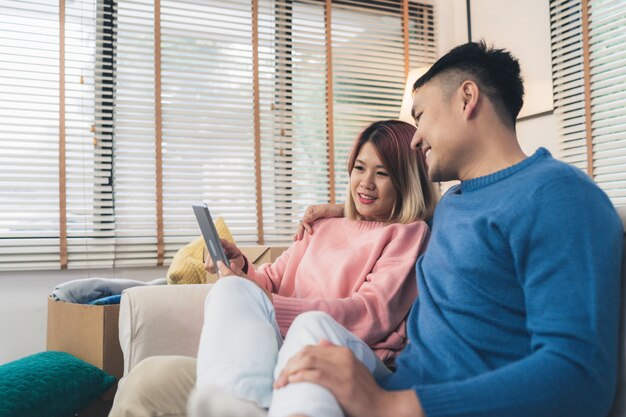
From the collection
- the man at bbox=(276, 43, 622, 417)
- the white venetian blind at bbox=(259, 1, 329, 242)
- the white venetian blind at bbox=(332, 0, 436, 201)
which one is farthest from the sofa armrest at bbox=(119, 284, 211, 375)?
the white venetian blind at bbox=(332, 0, 436, 201)

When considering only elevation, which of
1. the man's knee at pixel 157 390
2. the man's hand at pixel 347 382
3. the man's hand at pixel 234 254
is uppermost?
the man's hand at pixel 234 254

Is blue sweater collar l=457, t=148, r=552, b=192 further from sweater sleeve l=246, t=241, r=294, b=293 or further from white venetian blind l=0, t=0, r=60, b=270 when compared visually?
white venetian blind l=0, t=0, r=60, b=270

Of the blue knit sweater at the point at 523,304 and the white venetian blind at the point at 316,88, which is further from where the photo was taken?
the white venetian blind at the point at 316,88

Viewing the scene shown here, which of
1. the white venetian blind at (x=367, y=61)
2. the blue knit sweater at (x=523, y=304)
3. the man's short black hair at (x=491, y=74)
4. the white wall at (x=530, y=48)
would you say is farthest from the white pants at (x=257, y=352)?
the white venetian blind at (x=367, y=61)

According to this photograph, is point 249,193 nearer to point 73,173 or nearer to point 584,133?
point 73,173

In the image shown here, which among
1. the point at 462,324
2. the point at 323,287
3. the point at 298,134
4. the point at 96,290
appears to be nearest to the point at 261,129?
the point at 298,134

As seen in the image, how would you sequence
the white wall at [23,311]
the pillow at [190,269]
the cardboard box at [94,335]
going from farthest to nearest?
the white wall at [23,311] < the pillow at [190,269] < the cardboard box at [94,335]

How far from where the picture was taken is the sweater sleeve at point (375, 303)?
1.31 metres

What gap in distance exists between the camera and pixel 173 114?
315 centimetres

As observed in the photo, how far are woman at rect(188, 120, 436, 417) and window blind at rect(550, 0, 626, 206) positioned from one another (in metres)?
1.58

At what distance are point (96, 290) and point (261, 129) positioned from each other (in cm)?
150

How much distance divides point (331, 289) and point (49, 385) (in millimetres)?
830

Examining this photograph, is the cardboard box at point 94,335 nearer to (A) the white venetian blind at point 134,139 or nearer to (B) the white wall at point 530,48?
(A) the white venetian blind at point 134,139

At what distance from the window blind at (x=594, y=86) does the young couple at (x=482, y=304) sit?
178cm
